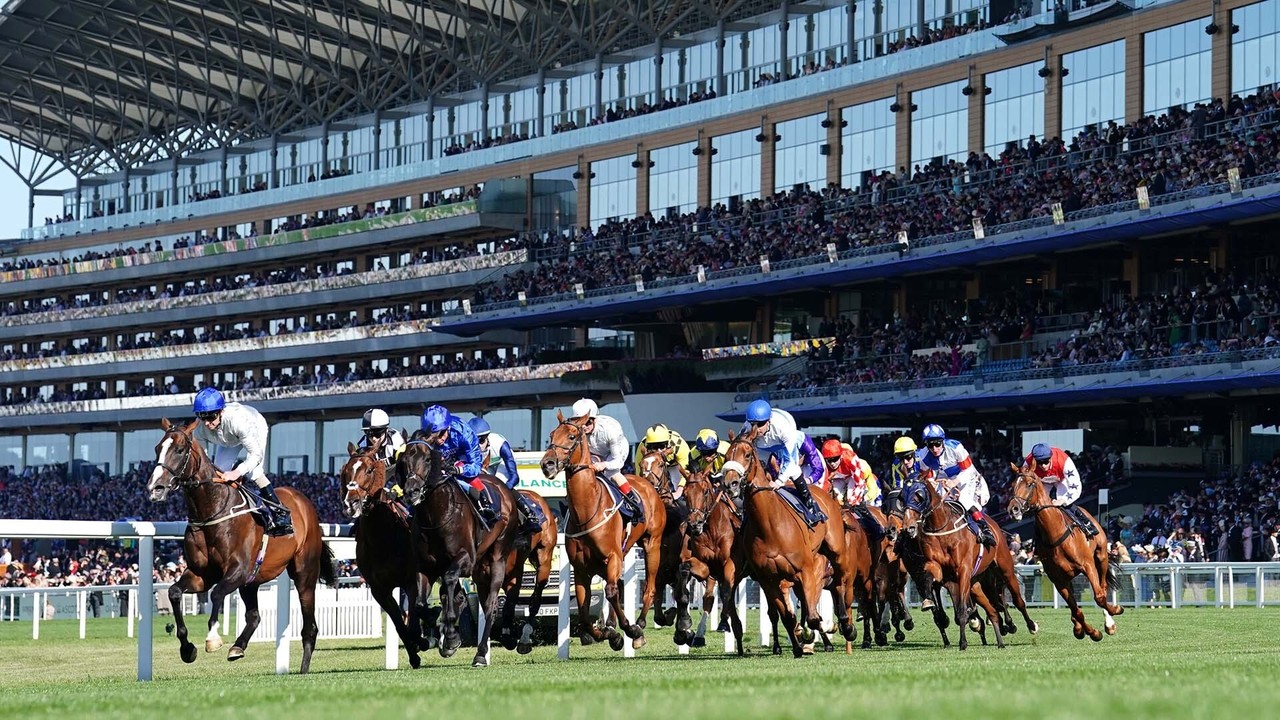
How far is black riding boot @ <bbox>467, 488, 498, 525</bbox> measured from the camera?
14539 millimetres

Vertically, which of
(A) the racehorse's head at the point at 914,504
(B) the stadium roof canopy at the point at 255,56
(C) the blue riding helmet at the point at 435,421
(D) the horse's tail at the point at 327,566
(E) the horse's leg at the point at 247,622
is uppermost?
(B) the stadium roof canopy at the point at 255,56

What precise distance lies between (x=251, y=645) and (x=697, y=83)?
127 feet

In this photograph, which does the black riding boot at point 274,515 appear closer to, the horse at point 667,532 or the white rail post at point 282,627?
the white rail post at point 282,627

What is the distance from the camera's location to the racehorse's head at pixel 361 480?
45.3 feet

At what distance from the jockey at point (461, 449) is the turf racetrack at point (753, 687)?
130cm

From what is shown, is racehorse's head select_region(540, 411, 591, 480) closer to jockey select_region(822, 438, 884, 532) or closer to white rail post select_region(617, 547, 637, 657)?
white rail post select_region(617, 547, 637, 657)

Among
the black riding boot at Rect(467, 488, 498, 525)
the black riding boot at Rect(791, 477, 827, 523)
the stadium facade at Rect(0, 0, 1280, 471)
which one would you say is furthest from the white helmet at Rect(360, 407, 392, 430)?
the stadium facade at Rect(0, 0, 1280, 471)

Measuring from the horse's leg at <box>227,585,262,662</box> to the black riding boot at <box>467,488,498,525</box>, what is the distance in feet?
5.94

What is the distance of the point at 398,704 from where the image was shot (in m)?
8.28

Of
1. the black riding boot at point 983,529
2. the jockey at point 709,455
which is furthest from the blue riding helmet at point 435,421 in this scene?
the black riding boot at point 983,529

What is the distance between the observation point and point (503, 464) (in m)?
17.0

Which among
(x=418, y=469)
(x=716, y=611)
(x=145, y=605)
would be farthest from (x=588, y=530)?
(x=716, y=611)

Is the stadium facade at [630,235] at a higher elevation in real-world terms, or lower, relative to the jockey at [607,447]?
higher

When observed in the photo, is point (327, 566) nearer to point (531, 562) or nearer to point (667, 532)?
point (531, 562)
